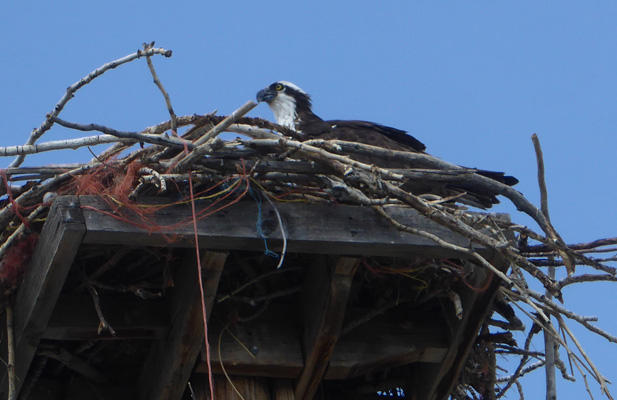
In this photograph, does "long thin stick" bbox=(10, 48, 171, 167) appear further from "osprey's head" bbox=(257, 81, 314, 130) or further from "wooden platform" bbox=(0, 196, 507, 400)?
"osprey's head" bbox=(257, 81, 314, 130)

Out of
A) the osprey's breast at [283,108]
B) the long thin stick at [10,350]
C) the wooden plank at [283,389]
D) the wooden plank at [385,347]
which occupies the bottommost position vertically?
the long thin stick at [10,350]

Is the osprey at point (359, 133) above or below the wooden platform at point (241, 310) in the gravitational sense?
above

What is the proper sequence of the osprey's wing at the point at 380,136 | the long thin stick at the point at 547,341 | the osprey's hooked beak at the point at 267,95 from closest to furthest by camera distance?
the long thin stick at the point at 547,341, the osprey's wing at the point at 380,136, the osprey's hooked beak at the point at 267,95

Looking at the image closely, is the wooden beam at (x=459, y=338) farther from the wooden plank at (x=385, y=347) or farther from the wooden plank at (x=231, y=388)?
Answer: the wooden plank at (x=231, y=388)

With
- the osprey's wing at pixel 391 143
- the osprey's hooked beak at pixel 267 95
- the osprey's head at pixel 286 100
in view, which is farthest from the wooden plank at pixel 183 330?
the osprey's hooked beak at pixel 267 95

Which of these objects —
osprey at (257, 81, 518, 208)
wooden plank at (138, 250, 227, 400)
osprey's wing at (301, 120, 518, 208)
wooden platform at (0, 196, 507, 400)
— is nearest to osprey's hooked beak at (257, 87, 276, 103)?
osprey at (257, 81, 518, 208)

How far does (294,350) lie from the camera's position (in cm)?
468

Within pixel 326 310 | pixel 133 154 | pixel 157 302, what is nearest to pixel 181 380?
pixel 157 302

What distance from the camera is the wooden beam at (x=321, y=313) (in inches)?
174

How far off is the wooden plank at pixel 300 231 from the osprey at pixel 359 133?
1.75ft

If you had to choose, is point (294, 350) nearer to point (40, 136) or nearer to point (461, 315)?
point (461, 315)

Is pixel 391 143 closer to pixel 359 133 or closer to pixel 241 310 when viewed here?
pixel 359 133

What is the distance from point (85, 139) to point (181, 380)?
1127 mm

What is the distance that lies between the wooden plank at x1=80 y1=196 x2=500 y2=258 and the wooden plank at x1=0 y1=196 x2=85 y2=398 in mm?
75
